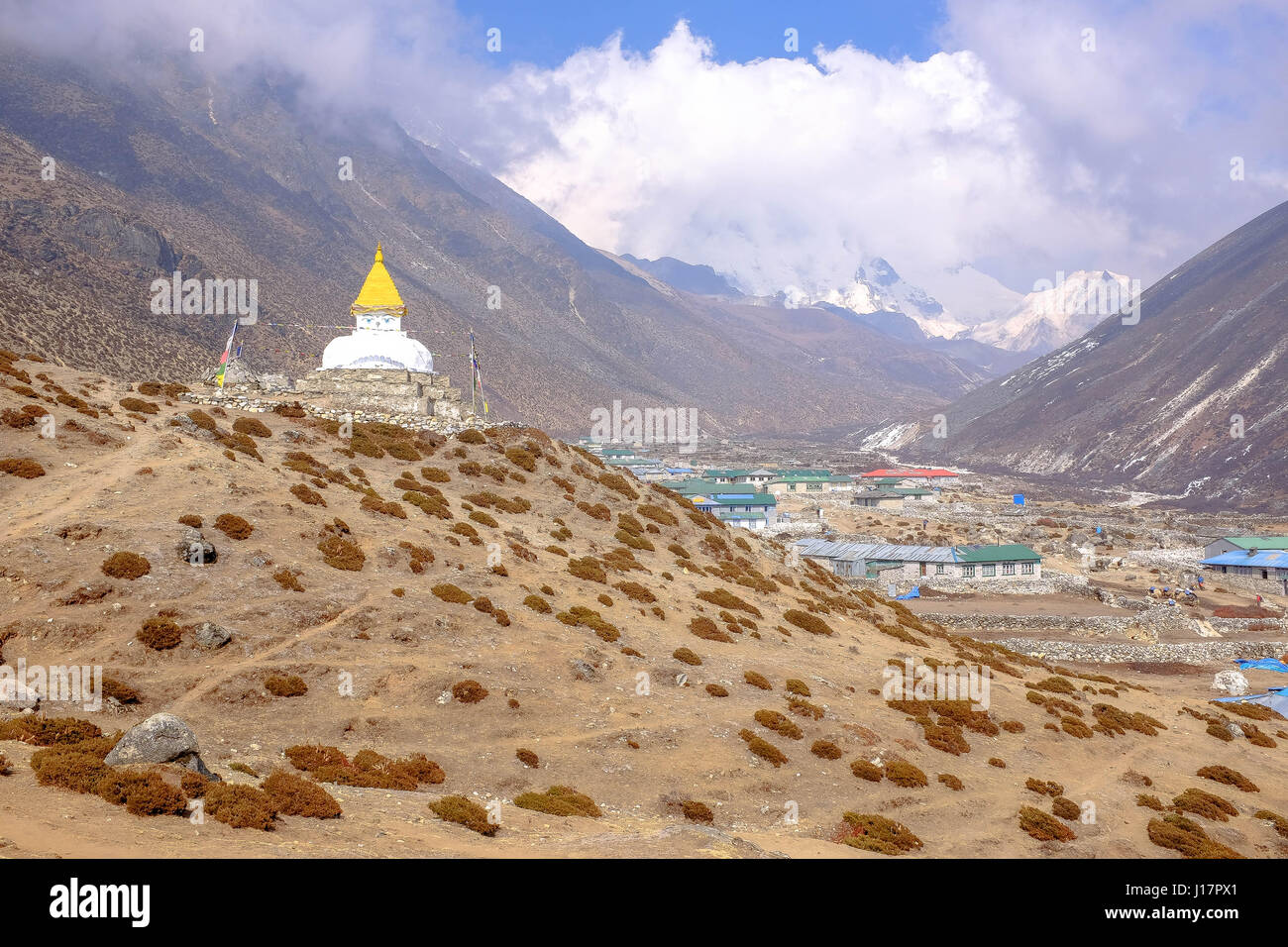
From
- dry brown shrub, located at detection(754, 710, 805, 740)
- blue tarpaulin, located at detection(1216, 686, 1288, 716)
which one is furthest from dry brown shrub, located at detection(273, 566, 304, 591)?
blue tarpaulin, located at detection(1216, 686, 1288, 716)

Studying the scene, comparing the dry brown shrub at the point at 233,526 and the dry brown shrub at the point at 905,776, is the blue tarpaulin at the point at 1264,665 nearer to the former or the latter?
the dry brown shrub at the point at 905,776

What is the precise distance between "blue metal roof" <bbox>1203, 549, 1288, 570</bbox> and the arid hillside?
4846cm

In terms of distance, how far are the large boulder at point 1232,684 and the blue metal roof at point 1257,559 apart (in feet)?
117

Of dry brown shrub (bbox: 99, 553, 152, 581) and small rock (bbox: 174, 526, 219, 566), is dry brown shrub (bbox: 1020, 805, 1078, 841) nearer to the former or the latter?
small rock (bbox: 174, 526, 219, 566)

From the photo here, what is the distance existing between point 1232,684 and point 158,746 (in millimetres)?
53952

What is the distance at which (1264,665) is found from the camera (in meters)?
52.4

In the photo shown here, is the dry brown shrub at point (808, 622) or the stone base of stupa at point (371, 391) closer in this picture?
the dry brown shrub at point (808, 622)

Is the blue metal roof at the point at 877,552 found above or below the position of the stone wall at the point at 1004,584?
above

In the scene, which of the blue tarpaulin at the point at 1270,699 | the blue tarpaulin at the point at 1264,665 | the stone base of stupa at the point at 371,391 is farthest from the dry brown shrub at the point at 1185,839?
the stone base of stupa at the point at 371,391

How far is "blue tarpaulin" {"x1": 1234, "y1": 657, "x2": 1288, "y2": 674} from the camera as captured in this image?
52.0 meters

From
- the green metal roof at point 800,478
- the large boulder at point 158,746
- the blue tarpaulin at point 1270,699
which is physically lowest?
the blue tarpaulin at point 1270,699

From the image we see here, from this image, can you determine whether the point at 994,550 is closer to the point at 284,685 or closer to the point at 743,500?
the point at 743,500

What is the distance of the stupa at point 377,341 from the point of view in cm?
5050
